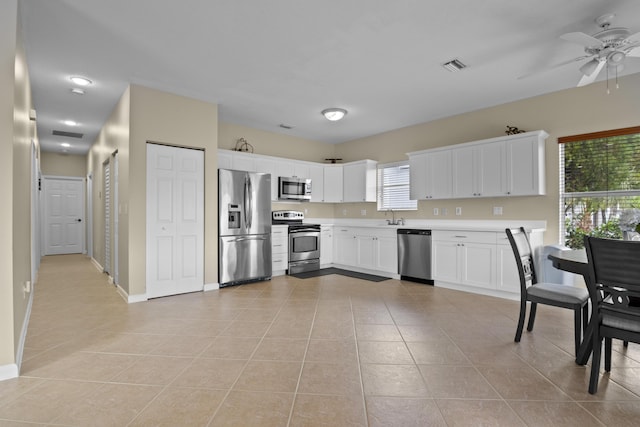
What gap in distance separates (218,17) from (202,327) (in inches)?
109

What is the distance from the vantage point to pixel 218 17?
2.73m

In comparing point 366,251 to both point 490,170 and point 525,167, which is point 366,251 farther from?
point 525,167

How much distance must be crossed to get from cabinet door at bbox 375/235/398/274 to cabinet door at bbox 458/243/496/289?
110 centimetres

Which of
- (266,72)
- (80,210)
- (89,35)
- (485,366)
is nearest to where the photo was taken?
(485,366)

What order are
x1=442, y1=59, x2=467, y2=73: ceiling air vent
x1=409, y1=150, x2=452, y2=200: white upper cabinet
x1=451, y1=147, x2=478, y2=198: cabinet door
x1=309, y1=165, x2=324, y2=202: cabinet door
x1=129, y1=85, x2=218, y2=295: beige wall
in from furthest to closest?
x1=309, y1=165, x2=324, y2=202: cabinet door → x1=409, y1=150, x2=452, y2=200: white upper cabinet → x1=451, y1=147, x2=478, y2=198: cabinet door → x1=129, y1=85, x2=218, y2=295: beige wall → x1=442, y1=59, x2=467, y2=73: ceiling air vent

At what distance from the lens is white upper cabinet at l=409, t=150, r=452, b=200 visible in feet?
17.1

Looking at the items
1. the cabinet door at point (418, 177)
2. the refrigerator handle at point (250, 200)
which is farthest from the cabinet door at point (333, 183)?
the refrigerator handle at point (250, 200)

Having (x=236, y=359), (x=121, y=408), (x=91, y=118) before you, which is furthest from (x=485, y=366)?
(x=91, y=118)

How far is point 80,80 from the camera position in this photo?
13.2 ft

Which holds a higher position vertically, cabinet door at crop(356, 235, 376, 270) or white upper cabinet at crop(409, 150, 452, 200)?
white upper cabinet at crop(409, 150, 452, 200)

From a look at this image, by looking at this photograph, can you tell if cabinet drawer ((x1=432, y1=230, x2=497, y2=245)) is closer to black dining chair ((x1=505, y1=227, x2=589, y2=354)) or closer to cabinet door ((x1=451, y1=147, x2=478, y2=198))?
cabinet door ((x1=451, y1=147, x2=478, y2=198))

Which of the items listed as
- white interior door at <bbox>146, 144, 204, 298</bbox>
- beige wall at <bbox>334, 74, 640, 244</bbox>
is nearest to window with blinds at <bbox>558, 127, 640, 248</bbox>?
beige wall at <bbox>334, 74, 640, 244</bbox>

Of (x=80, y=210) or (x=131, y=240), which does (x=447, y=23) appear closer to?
(x=131, y=240)

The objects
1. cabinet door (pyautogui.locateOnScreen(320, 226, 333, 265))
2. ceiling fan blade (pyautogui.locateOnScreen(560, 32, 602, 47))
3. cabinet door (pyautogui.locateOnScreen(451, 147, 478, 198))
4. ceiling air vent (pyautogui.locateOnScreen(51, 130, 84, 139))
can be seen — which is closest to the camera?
ceiling fan blade (pyautogui.locateOnScreen(560, 32, 602, 47))
